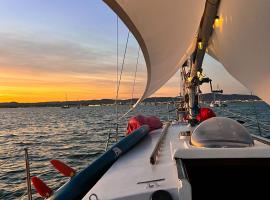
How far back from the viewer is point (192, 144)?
3.43m

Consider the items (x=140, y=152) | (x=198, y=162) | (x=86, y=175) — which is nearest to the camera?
(x=198, y=162)

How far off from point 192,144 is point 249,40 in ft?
5.39

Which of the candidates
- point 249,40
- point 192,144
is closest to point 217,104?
point 249,40

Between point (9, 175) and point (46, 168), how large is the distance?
136 cm

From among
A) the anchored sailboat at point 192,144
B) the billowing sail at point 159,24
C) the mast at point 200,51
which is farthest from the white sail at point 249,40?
the billowing sail at point 159,24

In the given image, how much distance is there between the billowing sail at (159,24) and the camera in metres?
2.79

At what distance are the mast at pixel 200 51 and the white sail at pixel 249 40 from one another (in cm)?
24

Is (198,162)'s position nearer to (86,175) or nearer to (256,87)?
(86,175)

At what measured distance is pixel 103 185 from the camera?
2.84 metres

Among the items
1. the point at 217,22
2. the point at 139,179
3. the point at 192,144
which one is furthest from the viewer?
the point at 217,22

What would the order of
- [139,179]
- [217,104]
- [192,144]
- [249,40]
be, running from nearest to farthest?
[139,179]
[192,144]
[249,40]
[217,104]

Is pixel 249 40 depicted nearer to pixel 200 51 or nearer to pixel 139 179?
pixel 139 179

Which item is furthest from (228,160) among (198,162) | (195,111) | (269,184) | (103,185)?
(195,111)

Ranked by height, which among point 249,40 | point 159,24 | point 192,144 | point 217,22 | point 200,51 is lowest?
point 192,144
